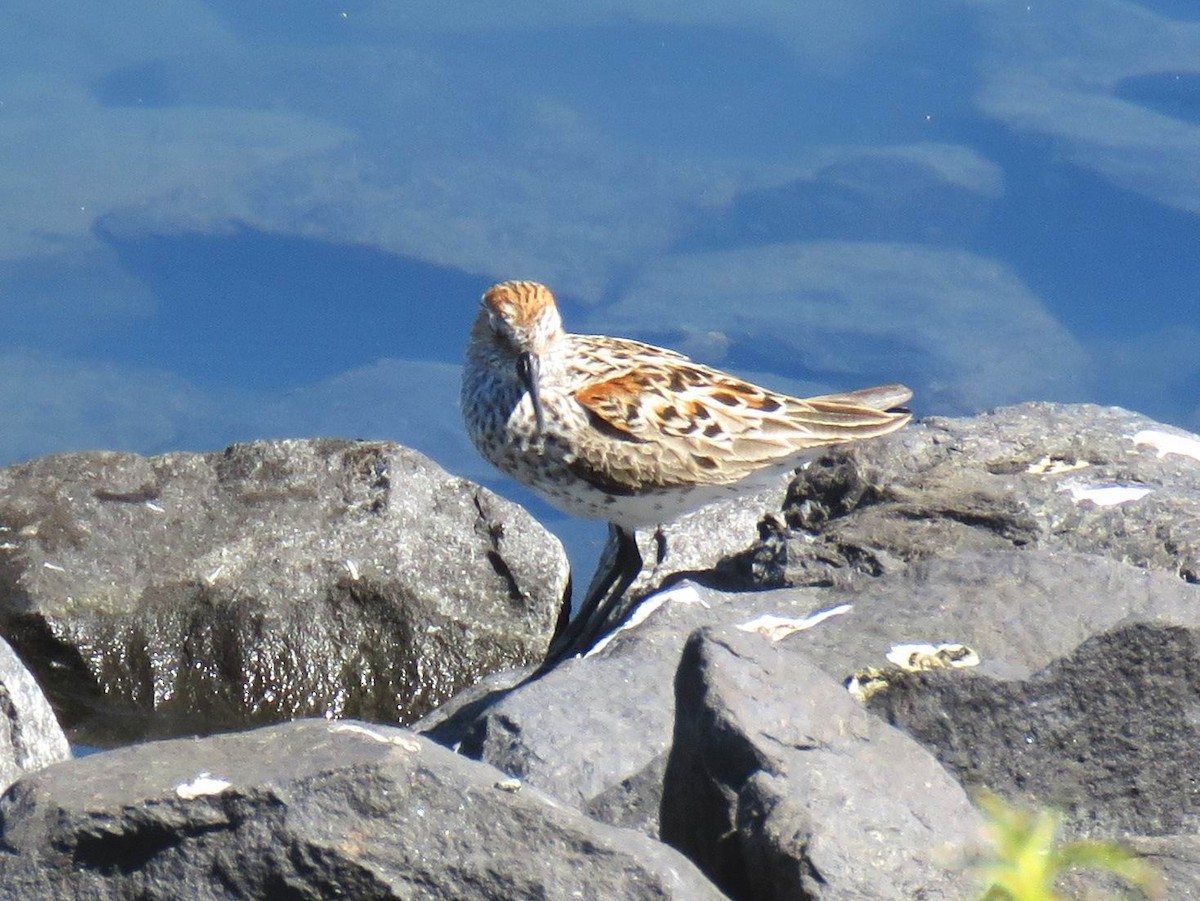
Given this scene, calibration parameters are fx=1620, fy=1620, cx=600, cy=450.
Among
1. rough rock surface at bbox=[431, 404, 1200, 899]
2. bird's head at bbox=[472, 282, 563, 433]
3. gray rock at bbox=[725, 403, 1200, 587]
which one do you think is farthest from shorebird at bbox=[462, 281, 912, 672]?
rough rock surface at bbox=[431, 404, 1200, 899]

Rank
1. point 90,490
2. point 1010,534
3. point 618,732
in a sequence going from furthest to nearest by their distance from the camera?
point 90,490
point 1010,534
point 618,732

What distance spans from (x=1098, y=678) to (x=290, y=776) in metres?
2.23

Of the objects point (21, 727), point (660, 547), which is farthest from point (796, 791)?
point (660, 547)

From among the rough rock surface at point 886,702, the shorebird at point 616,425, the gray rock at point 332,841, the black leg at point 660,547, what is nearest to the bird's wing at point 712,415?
the shorebird at point 616,425

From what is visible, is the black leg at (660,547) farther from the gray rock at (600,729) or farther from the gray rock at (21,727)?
the gray rock at (21,727)

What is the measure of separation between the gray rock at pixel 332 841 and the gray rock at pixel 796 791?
26cm

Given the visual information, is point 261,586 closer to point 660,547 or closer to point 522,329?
point 522,329

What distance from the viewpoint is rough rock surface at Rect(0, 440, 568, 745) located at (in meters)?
6.86

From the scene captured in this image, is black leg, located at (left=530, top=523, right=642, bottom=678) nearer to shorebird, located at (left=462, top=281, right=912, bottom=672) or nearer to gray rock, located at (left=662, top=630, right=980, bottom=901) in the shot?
shorebird, located at (left=462, top=281, right=912, bottom=672)

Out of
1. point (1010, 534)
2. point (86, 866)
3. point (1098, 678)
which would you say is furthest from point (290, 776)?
point (1010, 534)

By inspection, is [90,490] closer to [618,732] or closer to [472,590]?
[472,590]

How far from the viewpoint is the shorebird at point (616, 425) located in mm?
6484

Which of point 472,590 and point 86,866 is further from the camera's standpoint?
point 472,590

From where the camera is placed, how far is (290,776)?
319 cm
